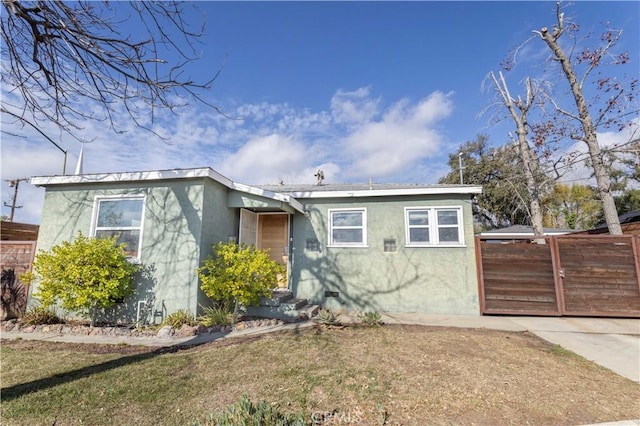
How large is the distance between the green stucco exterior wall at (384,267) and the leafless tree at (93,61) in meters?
5.90

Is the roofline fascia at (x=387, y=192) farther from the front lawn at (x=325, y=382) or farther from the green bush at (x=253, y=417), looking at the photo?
the green bush at (x=253, y=417)

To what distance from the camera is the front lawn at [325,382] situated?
2949mm

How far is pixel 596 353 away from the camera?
4.98m

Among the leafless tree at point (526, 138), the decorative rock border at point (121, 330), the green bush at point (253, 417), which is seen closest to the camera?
the green bush at point (253, 417)

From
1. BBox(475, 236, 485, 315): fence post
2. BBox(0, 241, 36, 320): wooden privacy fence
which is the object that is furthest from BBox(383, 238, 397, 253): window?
BBox(0, 241, 36, 320): wooden privacy fence

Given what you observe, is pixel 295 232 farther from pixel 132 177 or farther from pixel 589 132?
pixel 589 132

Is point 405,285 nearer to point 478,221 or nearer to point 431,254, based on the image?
point 431,254

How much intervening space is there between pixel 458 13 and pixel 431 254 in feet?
23.3

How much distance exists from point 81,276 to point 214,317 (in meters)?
2.78

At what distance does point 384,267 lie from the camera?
27.9 ft

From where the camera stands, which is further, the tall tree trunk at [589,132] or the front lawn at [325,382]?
the tall tree trunk at [589,132]

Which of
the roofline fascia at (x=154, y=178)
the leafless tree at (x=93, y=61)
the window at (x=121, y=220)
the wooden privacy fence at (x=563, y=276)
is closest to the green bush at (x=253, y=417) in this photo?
the leafless tree at (x=93, y=61)

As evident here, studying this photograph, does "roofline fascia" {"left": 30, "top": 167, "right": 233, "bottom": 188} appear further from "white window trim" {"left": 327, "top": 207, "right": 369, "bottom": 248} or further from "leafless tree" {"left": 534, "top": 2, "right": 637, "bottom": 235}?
"leafless tree" {"left": 534, "top": 2, "right": 637, "bottom": 235}

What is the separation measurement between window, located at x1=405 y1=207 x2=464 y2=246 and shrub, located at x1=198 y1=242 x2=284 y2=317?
4.13 metres
